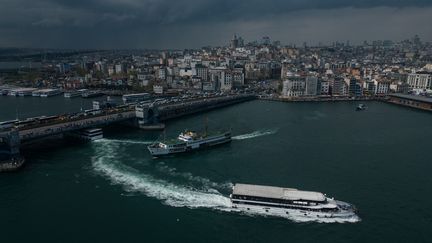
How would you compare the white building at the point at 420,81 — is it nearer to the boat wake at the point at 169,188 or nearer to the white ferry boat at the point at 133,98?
the white ferry boat at the point at 133,98

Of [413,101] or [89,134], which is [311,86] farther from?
[89,134]

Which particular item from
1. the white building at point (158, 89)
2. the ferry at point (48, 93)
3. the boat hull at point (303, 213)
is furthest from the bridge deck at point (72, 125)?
the ferry at point (48, 93)

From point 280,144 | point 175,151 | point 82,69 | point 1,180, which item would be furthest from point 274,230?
point 82,69

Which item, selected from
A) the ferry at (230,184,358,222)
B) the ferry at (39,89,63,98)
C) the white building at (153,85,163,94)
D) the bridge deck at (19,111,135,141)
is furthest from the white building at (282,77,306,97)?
the ferry at (230,184,358,222)

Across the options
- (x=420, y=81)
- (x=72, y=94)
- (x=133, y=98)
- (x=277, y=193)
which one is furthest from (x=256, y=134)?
(x=420, y=81)

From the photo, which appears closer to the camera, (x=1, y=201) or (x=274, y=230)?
(x=274, y=230)

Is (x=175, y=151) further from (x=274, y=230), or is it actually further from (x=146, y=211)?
(x=274, y=230)

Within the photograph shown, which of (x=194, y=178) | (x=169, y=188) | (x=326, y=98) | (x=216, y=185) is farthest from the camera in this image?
(x=326, y=98)
